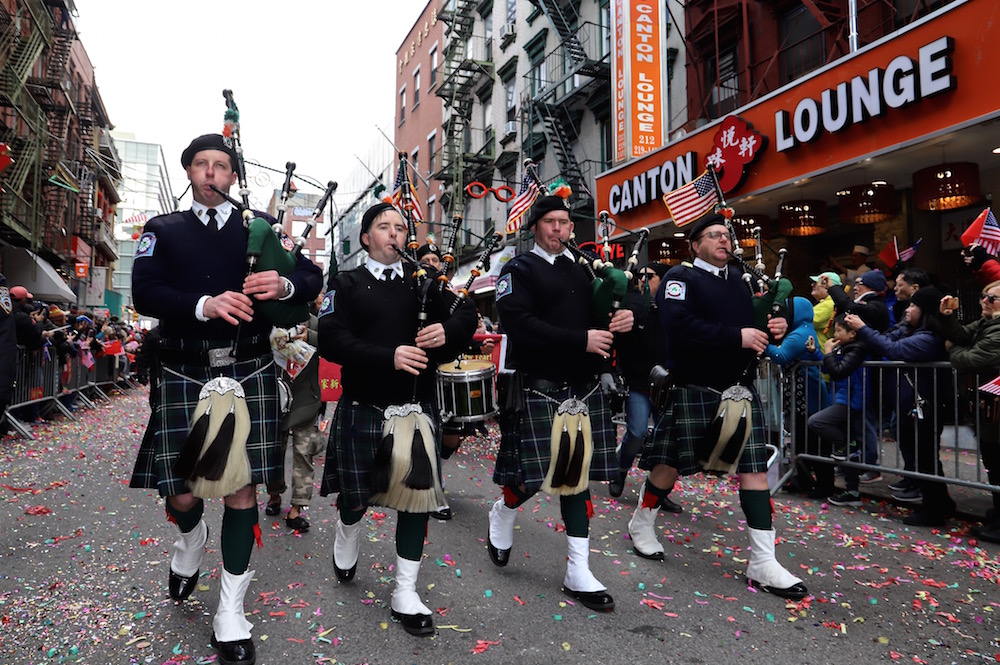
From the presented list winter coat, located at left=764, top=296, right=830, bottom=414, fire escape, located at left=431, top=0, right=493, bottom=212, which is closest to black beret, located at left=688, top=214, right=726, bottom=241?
winter coat, located at left=764, top=296, right=830, bottom=414

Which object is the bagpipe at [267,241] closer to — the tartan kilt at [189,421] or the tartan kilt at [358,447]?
the tartan kilt at [189,421]

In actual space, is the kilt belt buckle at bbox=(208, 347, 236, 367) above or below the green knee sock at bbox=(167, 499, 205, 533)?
above

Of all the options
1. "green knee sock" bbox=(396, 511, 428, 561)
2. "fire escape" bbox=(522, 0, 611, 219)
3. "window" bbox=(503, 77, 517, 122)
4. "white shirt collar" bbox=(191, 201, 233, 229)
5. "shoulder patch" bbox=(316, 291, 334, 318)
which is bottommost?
"green knee sock" bbox=(396, 511, 428, 561)

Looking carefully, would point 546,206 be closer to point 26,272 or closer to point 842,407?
point 842,407

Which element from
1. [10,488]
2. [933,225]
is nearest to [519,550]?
[10,488]

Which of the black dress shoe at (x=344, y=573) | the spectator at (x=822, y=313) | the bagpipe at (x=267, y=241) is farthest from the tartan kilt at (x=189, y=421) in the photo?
the spectator at (x=822, y=313)

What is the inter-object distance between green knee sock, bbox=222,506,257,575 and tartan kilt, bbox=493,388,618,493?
134 centimetres

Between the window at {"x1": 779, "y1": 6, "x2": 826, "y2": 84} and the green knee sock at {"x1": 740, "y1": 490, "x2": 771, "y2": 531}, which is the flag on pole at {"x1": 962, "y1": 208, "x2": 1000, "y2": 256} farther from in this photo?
the window at {"x1": 779, "y1": 6, "x2": 826, "y2": 84}

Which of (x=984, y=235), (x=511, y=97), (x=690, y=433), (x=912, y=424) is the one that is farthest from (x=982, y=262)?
(x=511, y=97)

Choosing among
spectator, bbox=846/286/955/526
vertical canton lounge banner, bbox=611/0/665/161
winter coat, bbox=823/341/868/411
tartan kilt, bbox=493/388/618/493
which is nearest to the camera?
tartan kilt, bbox=493/388/618/493

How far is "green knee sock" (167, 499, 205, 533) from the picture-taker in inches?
120

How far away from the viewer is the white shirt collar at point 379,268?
3275mm

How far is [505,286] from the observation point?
143 inches

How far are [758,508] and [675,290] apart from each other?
1284 millimetres
